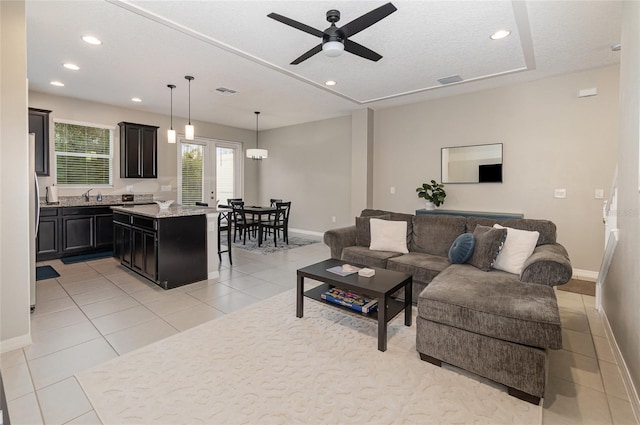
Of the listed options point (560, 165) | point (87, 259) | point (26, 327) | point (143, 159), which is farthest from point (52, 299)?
point (560, 165)

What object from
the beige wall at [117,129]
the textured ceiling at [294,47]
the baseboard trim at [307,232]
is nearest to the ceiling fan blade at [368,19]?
the textured ceiling at [294,47]

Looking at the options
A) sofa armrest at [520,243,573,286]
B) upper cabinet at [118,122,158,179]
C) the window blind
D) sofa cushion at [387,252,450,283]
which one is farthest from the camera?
the window blind

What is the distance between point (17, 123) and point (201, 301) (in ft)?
7.24

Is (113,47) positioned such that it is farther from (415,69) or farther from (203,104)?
(415,69)

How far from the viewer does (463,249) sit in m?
Answer: 3.02

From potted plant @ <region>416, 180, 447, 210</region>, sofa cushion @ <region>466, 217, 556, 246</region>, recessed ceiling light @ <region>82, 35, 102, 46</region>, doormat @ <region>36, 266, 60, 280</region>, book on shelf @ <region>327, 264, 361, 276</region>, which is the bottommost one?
doormat @ <region>36, 266, 60, 280</region>

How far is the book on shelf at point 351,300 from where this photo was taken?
2598 mm

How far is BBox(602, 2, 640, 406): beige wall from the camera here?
74.5 inches

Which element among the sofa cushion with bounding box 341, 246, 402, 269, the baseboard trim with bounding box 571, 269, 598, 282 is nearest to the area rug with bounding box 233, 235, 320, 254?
the sofa cushion with bounding box 341, 246, 402, 269

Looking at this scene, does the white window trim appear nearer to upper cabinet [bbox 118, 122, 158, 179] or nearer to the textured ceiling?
upper cabinet [bbox 118, 122, 158, 179]

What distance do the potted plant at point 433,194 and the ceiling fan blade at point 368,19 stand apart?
11.5 ft

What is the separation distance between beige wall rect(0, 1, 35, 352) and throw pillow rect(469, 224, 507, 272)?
154 inches

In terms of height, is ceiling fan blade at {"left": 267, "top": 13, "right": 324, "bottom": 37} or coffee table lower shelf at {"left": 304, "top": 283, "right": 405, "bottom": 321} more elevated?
ceiling fan blade at {"left": 267, "top": 13, "right": 324, "bottom": 37}

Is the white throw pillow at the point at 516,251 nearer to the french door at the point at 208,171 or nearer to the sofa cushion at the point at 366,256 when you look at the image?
the sofa cushion at the point at 366,256
